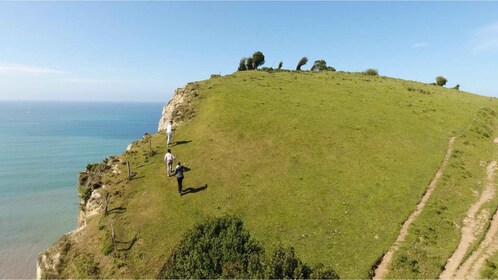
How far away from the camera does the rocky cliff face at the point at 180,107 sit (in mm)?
50147

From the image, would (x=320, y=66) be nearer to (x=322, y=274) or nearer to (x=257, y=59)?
(x=257, y=59)

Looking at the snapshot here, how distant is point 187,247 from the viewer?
18.1m

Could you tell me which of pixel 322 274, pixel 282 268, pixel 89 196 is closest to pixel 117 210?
pixel 89 196

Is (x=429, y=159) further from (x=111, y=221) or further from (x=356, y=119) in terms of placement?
(x=111, y=221)

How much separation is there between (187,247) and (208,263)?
2.12 m

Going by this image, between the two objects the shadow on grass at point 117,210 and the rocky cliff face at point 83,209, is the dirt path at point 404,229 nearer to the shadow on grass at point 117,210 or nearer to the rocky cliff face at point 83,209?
the shadow on grass at point 117,210

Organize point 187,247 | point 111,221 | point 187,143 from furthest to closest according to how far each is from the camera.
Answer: point 187,143
point 111,221
point 187,247

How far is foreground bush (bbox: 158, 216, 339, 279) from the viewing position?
14.8m

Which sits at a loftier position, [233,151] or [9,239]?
[233,151]

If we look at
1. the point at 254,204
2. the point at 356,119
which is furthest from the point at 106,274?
the point at 356,119

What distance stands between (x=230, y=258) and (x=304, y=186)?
15.7m

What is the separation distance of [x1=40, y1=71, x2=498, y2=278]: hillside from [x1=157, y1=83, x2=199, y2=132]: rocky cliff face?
67cm

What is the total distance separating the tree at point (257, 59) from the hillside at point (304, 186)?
3649cm

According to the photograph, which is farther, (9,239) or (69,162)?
(69,162)
